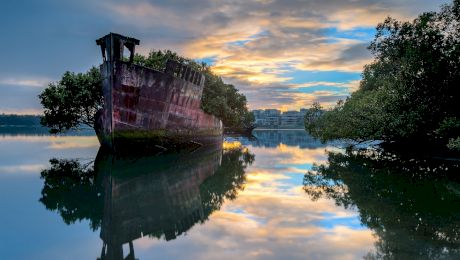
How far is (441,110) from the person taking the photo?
2506 cm

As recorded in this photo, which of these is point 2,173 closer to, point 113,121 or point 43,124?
point 113,121

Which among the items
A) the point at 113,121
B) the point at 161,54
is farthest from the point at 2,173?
the point at 161,54

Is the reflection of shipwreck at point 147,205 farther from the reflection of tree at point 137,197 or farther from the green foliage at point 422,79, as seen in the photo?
the green foliage at point 422,79

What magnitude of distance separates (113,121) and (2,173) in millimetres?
7829

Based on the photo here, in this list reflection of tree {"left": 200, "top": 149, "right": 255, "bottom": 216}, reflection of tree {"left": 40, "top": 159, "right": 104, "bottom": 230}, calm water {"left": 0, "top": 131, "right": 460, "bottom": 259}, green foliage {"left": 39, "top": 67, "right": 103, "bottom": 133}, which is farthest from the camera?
green foliage {"left": 39, "top": 67, "right": 103, "bottom": 133}

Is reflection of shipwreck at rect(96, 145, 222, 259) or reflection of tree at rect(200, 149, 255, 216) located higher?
reflection of shipwreck at rect(96, 145, 222, 259)

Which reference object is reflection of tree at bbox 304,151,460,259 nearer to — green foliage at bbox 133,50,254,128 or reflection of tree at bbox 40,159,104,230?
reflection of tree at bbox 40,159,104,230

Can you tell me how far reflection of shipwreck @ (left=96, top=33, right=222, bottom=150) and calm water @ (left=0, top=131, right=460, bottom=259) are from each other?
936cm

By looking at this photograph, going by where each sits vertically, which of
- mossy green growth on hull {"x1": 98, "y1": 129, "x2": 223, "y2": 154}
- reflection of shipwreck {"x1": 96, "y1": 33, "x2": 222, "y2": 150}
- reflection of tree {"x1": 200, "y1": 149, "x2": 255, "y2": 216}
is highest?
reflection of shipwreck {"x1": 96, "y1": 33, "x2": 222, "y2": 150}

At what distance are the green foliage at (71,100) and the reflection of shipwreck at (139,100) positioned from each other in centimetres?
1018

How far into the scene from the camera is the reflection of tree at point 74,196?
10.6 meters

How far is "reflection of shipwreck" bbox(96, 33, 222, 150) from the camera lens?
27.5 metres

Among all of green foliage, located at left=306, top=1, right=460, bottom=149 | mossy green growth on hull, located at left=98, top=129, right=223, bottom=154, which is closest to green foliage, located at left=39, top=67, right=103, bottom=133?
mossy green growth on hull, located at left=98, top=129, right=223, bottom=154

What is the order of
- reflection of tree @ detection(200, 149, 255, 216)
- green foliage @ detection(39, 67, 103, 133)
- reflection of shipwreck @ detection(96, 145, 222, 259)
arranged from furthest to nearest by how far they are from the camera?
green foliage @ detection(39, 67, 103, 133), reflection of tree @ detection(200, 149, 255, 216), reflection of shipwreck @ detection(96, 145, 222, 259)
